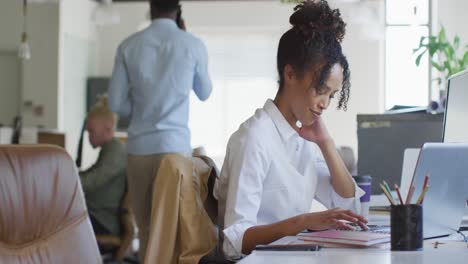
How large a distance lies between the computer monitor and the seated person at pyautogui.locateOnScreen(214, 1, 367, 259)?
317 millimetres

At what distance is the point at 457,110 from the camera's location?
2088 mm

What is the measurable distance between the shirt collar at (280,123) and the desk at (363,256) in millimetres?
487

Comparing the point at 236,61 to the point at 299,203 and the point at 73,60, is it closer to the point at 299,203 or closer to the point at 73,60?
the point at 73,60

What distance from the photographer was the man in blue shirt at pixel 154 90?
3.28 m

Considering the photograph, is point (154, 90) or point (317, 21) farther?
point (154, 90)

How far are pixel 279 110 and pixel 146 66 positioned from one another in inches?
60.7

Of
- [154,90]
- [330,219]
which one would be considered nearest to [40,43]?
[154,90]

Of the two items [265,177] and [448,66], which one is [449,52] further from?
[265,177]

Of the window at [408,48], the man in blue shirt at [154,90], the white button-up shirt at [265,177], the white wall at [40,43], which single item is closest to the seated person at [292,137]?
the white button-up shirt at [265,177]

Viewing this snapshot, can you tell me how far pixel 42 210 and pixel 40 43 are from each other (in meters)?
8.67

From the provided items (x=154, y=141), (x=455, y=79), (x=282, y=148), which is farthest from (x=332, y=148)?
(x=154, y=141)

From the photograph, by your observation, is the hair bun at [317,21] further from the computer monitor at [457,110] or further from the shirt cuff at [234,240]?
the shirt cuff at [234,240]

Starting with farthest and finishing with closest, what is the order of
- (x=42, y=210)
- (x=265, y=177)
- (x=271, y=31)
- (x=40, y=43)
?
(x=271, y=31) → (x=40, y=43) → (x=265, y=177) → (x=42, y=210)

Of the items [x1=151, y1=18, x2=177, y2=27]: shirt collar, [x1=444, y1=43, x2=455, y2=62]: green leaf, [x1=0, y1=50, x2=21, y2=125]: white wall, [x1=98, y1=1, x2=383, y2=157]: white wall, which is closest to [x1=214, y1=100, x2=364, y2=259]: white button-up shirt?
[x1=151, y1=18, x2=177, y2=27]: shirt collar
